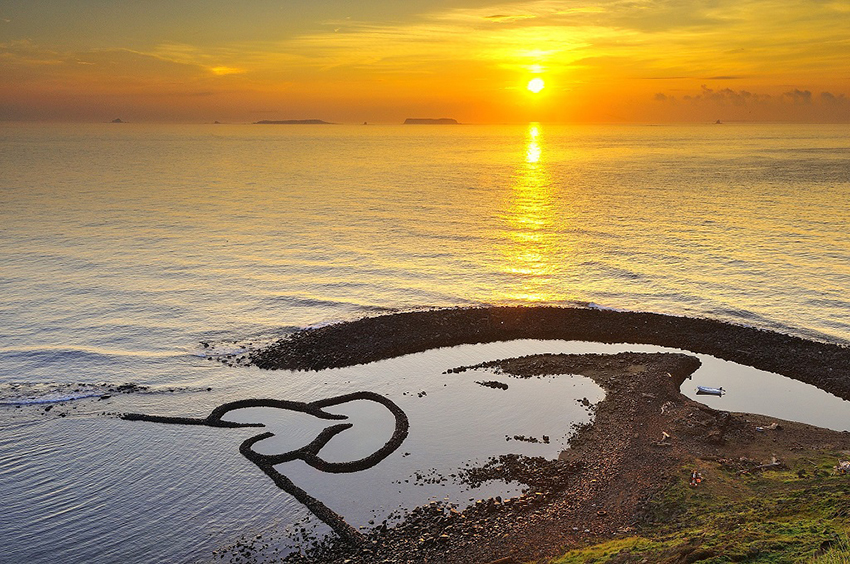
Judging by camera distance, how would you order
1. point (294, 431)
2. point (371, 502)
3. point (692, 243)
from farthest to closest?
point (692, 243) < point (294, 431) < point (371, 502)

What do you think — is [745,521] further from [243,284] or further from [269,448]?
[243,284]

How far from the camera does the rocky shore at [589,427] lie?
24.1 metres

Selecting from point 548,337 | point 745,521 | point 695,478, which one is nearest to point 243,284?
point 548,337

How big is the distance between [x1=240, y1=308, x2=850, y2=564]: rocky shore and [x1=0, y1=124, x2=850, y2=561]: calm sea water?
2657 mm

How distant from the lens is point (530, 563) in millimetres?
22375

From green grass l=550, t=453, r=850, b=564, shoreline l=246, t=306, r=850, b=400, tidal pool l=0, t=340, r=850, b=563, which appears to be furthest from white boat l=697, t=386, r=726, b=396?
green grass l=550, t=453, r=850, b=564

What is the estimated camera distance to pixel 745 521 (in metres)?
22.2

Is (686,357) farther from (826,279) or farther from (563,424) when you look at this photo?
(826,279)

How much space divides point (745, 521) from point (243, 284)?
4973 cm

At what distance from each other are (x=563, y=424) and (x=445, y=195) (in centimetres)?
10075

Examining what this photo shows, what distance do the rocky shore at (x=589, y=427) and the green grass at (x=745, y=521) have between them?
103 centimetres

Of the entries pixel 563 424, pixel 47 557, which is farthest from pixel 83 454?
pixel 563 424

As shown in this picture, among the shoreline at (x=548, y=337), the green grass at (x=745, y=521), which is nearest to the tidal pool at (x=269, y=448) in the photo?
the shoreline at (x=548, y=337)

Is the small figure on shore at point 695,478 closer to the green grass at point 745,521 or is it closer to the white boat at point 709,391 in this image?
the green grass at point 745,521
